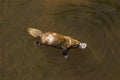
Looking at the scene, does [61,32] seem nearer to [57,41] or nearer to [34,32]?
[57,41]

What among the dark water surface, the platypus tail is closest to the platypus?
the platypus tail

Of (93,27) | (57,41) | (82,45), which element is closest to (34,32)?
(57,41)

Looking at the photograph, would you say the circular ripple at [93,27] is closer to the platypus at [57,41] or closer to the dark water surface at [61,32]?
the dark water surface at [61,32]

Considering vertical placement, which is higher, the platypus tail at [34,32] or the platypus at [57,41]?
the platypus tail at [34,32]

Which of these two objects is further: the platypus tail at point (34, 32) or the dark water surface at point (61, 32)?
the platypus tail at point (34, 32)

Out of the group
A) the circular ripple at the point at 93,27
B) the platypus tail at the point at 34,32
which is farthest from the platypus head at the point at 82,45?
the platypus tail at the point at 34,32

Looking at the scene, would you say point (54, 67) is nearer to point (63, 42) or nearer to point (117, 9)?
point (63, 42)

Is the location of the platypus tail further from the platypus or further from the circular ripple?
the circular ripple
